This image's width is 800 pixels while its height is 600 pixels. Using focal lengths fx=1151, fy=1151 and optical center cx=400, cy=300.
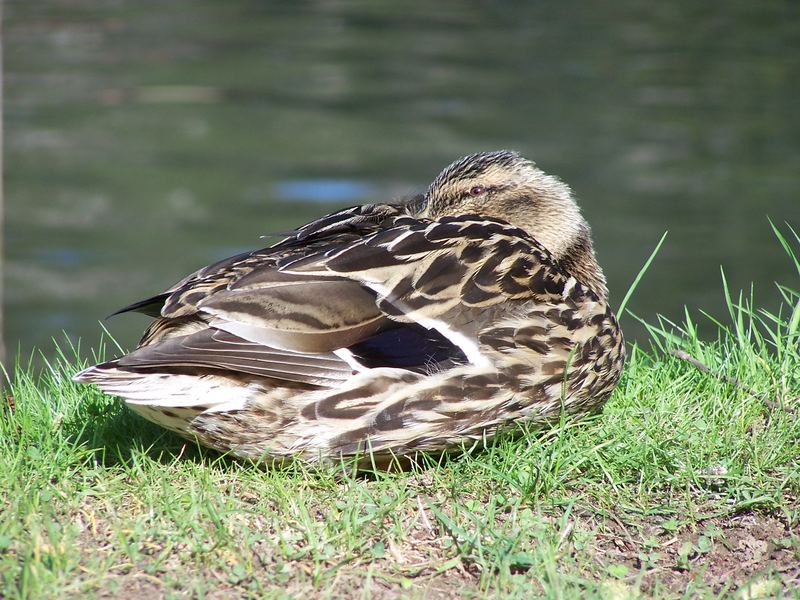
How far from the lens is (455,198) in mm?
5445

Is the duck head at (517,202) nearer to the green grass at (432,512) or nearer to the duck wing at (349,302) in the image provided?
the duck wing at (349,302)

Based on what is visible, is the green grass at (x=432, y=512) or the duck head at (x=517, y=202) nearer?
the green grass at (x=432, y=512)

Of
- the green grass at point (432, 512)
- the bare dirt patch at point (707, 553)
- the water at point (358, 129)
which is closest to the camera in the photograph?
the green grass at point (432, 512)

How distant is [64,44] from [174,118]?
5.25 meters

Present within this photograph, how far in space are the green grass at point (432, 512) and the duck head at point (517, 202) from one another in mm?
960

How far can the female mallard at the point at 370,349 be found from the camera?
4.05 meters

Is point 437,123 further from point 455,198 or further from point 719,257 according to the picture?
point 455,198

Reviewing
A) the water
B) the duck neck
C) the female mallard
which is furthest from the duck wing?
the water

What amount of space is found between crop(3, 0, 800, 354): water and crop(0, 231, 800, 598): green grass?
841 centimetres

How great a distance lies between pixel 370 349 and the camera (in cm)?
418

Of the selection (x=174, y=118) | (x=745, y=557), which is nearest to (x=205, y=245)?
(x=174, y=118)

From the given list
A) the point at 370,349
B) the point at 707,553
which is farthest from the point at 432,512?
the point at 707,553

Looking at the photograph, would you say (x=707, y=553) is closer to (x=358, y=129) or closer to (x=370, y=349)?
(x=370, y=349)

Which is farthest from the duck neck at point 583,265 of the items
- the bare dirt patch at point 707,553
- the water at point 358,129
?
the water at point 358,129
